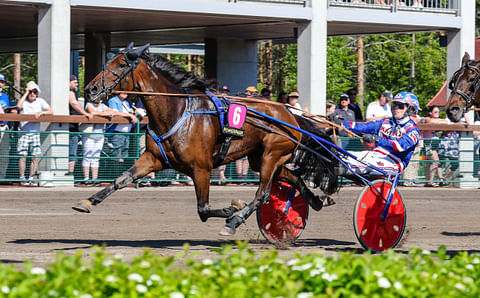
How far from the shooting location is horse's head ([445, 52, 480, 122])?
371 inches

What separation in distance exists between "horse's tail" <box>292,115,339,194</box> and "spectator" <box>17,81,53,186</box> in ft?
24.9

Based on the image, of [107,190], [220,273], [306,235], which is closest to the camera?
[220,273]

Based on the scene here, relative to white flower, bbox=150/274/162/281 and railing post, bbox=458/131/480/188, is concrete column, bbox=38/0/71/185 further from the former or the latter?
white flower, bbox=150/274/162/281

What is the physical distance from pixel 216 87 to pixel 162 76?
697mm

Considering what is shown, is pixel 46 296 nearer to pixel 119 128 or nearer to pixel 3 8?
pixel 119 128

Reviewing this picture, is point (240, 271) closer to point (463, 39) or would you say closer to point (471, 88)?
point (471, 88)

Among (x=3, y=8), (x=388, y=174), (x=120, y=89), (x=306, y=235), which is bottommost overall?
(x=306, y=235)

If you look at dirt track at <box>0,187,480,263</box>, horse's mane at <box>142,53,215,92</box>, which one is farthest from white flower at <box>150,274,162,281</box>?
horse's mane at <box>142,53,215,92</box>

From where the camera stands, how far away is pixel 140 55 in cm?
907

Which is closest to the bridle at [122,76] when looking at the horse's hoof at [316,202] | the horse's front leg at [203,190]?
the horse's front leg at [203,190]

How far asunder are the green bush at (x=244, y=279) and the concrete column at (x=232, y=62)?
19843 mm

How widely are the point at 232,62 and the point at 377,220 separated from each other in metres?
16.6

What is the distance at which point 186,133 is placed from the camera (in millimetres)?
8930

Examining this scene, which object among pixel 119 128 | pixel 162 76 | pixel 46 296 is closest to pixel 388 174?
pixel 162 76
